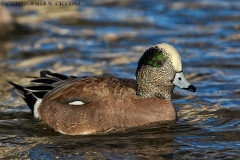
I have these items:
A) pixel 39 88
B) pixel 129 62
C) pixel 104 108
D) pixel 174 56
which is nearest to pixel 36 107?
pixel 39 88

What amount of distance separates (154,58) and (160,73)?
18cm

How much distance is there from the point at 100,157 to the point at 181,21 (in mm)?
6848

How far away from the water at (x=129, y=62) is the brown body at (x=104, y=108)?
4.4 inches

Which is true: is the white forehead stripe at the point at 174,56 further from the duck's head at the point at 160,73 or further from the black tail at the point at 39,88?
the black tail at the point at 39,88

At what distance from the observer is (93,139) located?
273 inches

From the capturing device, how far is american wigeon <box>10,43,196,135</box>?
23.0ft

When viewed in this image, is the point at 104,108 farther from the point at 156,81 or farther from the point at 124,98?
the point at 156,81

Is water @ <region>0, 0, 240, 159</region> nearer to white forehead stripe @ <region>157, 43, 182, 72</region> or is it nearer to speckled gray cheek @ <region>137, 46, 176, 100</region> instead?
speckled gray cheek @ <region>137, 46, 176, 100</region>

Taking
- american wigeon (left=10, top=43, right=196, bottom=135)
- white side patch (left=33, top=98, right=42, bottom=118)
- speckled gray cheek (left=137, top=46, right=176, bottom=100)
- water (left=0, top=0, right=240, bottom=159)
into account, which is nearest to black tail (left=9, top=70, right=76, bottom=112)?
white side patch (left=33, top=98, right=42, bottom=118)

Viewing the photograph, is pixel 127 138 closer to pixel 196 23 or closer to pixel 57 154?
pixel 57 154

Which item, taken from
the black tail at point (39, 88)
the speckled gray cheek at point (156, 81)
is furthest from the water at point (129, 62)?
the speckled gray cheek at point (156, 81)

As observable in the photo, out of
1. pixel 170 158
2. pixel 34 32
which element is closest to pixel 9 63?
pixel 34 32

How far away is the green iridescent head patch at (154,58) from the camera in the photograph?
701 centimetres

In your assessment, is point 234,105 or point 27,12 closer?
point 234,105
